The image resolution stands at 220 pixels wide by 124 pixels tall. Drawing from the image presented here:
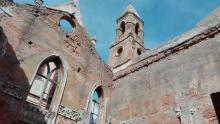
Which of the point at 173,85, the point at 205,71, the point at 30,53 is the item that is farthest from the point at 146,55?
the point at 30,53

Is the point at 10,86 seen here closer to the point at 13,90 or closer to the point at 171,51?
the point at 13,90

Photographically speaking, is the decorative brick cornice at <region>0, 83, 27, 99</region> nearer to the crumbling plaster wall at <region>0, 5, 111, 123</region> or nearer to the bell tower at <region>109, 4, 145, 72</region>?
the crumbling plaster wall at <region>0, 5, 111, 123</region>

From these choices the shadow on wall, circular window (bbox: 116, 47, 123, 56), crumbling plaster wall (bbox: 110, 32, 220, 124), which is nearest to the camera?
the shadow on wall

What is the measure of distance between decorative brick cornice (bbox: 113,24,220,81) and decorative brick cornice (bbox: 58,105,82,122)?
3190 millimetres

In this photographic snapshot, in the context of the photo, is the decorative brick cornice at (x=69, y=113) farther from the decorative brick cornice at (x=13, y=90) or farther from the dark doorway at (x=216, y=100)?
the dark doorway at (x=216, y=100)

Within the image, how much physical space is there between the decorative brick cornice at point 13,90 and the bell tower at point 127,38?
7686 millimetres

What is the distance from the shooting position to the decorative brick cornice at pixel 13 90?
22.8 feet

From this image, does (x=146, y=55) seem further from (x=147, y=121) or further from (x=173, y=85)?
(x=147, y=121)

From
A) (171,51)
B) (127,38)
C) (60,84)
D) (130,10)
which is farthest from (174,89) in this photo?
(130,10)

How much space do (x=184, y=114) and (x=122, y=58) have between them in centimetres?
771

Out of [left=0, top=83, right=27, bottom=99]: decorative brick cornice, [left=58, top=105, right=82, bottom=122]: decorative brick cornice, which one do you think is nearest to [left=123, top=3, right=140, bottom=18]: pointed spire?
[left=58, top=105, right=82, bottom=122]: decorative brick cornice

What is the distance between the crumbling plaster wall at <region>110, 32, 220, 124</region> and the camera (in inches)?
291

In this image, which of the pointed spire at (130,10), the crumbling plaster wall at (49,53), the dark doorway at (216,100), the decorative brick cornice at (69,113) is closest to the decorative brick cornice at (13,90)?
the crumbling plaster wall at (49,53)

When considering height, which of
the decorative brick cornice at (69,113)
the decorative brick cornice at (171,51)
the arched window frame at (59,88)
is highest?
the decorative brick cornice at (171,51)
